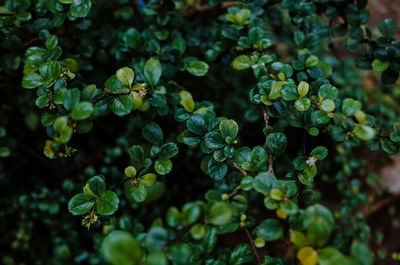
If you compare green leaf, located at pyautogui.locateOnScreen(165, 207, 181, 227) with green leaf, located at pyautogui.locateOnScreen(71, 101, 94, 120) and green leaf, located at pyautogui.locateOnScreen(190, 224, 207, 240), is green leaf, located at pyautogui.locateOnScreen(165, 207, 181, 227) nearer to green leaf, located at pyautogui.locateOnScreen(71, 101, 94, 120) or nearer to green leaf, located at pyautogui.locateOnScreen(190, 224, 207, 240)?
green leaf, located at pyautogui.locateOnScreen(190, 224, 207, 240)

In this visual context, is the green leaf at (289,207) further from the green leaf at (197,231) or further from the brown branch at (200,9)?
the brown branch at (200,9)

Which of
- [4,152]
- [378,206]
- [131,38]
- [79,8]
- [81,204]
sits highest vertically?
[79,8]

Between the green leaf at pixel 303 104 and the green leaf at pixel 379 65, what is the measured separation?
19.3 inches

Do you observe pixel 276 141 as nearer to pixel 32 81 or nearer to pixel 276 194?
pixel 276 194

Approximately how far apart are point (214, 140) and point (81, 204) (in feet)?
1.42

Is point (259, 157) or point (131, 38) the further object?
point (131, 38)

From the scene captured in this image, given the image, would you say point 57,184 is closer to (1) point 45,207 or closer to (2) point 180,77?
(1) point 45,207

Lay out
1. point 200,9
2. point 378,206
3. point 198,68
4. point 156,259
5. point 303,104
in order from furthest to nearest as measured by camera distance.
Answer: point 378,206, point 200,9, point 198,68, point 303,104, point 156,259

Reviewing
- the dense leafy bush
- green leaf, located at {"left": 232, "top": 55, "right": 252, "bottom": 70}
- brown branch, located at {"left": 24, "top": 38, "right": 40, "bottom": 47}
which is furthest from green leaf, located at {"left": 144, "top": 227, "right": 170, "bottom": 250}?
brown branch, located at {"left": 24, "top": 38, "right": 40, "bottom": 47}

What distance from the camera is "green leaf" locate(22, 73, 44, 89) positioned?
0.88 meters

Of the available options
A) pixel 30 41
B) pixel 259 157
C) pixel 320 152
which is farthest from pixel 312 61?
pixel 30 41

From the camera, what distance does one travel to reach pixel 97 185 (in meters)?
0.84

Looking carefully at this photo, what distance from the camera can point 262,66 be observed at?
1.00 metres

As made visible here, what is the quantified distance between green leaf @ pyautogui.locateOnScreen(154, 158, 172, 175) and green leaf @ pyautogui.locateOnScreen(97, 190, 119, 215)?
154 millimetres
